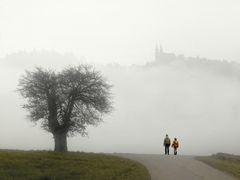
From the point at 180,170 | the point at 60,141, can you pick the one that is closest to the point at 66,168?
the point at 180,170

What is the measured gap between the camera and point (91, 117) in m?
53.8

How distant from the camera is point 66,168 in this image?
35.9 meters

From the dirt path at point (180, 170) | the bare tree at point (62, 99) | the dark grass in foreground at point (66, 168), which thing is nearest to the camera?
the dark grass in foreground at point (66, 168)

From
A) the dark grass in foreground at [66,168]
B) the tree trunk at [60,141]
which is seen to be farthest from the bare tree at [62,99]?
the dark grass in foreground at [66,168]

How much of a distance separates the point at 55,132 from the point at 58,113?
229 centimetres

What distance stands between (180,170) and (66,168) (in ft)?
30.0

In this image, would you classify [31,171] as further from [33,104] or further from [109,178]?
[33,104]

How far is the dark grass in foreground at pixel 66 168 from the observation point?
31.7m

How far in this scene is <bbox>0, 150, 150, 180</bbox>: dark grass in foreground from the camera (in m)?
31.7

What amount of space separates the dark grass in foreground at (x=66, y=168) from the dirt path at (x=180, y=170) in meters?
1.17

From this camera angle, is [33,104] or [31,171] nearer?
[31,171]

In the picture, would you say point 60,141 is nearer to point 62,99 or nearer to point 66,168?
point 62,99

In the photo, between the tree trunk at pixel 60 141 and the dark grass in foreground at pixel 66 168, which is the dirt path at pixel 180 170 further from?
the tree trunk at pixel 60 141

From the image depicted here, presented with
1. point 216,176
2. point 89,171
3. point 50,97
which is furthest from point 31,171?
point 50,97
